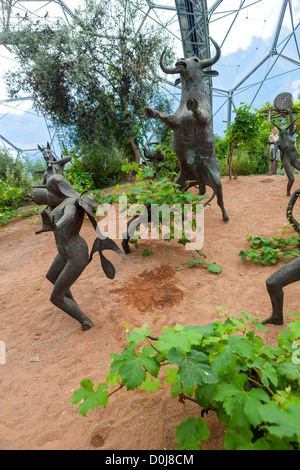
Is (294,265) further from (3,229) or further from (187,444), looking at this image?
(3,229)

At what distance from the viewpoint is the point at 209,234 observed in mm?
5070

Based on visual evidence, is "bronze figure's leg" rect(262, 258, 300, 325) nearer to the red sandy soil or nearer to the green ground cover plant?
the red sandy soil

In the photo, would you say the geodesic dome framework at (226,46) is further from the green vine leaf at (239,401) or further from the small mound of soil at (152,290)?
the green vine leaf at (239,401)

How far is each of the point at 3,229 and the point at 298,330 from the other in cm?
796

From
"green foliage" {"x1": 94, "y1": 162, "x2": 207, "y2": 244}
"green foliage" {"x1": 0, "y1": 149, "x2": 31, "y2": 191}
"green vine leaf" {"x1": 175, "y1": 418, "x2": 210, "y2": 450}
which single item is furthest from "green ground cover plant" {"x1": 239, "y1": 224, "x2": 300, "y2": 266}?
"green foliage" {"x1": 0, "y1": 149, "x2": 31, "y2": 191}

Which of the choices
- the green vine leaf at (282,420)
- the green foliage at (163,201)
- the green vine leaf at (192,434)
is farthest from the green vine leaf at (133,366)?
the green foliage at (163,201)

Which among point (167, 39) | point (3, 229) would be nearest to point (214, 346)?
point (3, 229)

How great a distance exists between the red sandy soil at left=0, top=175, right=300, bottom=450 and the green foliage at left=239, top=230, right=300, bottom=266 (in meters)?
0.13

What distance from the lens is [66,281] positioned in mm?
2637

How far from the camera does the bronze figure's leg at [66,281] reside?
8.66 feet

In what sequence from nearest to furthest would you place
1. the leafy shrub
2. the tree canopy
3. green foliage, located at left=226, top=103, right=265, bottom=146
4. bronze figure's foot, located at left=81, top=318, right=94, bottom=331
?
bronze figure's foot, located at left=81, top=318, right=94, bottom=331 → green foliage, located at left=226, top=103, right=265, bottom=146 → the tree canopy → the leafy shrub

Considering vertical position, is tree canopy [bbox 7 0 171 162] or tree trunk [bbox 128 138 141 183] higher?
tree canopy [bbox 7 0 171 162]

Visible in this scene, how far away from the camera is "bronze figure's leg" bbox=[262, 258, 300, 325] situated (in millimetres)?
2238

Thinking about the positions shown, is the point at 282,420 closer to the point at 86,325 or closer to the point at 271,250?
the point at 86,325
